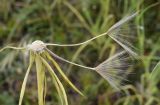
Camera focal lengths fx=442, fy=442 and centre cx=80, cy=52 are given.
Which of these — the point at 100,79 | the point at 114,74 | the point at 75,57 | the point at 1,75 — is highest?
the point at 1,75

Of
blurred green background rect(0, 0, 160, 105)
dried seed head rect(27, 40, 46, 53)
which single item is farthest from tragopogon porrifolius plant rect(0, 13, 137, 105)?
blurred green background rect(0, 0, 160, 105)

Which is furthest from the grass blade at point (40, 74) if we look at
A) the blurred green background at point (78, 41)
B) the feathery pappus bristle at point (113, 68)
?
the blurred green background at point (78, 41)

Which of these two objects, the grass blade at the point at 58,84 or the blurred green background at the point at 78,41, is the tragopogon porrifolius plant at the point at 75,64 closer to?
the grass blade at the point at 58,84

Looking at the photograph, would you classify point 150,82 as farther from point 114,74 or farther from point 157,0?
point 114,74

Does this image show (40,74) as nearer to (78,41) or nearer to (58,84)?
(58,84)

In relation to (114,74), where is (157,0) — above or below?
above

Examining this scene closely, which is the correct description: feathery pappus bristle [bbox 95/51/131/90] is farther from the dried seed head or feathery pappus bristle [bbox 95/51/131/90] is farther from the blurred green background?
the blurred green background

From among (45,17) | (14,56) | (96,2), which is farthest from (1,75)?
(96,2)
